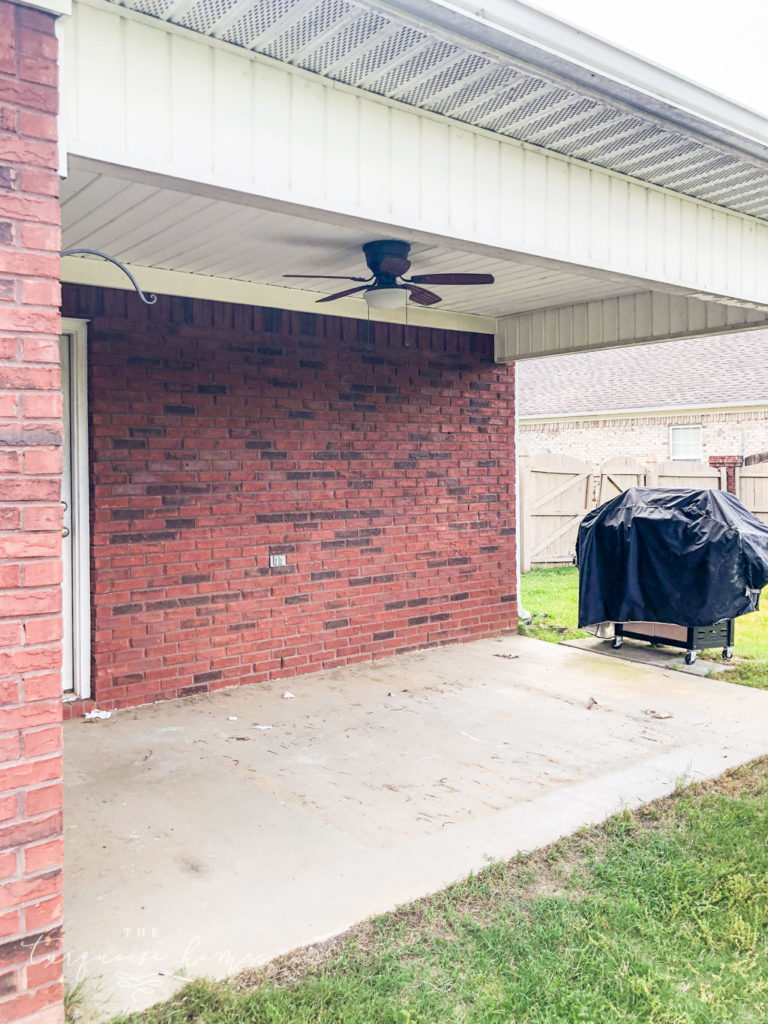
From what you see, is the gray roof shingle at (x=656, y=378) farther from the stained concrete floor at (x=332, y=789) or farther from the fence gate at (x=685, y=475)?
the stained concrete floor at (x=332, y=789)

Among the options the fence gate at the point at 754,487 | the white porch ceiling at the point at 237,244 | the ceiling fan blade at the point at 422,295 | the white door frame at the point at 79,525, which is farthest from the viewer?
the fence gate at the point at 754,487

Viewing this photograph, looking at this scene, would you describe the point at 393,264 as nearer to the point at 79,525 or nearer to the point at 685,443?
the point at 79,525

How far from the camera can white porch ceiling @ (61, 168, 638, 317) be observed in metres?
4.38

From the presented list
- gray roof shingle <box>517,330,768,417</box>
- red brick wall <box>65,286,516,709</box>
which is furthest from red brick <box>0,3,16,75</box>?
gray roof shingle <box>517,330,768,417</box>

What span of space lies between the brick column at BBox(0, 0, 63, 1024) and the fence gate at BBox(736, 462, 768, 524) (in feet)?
46.6

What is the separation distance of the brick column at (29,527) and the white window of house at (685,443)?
1791 cm

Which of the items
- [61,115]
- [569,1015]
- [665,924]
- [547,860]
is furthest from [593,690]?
[61,115]

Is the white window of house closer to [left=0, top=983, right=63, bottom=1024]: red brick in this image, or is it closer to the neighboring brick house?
the neighboring brick house

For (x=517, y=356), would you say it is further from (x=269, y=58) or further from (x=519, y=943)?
(x=519, y=943)

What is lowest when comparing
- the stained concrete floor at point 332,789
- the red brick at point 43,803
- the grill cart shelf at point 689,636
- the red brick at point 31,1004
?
the stained concrete floor at point 332,789

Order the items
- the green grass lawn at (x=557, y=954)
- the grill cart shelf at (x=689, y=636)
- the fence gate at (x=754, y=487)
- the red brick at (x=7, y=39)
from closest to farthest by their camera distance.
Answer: the red brick at (x=7, y=39) < the green grass lawn at (x=557, y=954) < the grill cart shelf at (x=689, y=636) < the fence gate at (x=754, y=487)

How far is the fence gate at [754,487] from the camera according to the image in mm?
14516

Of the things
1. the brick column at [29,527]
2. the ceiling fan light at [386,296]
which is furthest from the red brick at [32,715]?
the ceiling fan light at [386,296]

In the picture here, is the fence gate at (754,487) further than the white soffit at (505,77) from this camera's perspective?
Yes
